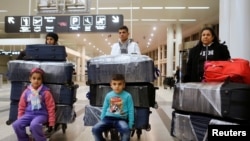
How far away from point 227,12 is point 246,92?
155 inches

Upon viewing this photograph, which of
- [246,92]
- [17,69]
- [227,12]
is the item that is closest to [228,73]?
[246,92]

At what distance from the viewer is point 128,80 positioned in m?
3.61

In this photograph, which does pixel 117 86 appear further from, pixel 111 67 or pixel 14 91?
pixel 14 91

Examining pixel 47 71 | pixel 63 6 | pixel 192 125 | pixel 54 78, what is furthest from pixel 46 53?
pixel 63 6

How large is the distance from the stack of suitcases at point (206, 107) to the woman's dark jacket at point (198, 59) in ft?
1.23

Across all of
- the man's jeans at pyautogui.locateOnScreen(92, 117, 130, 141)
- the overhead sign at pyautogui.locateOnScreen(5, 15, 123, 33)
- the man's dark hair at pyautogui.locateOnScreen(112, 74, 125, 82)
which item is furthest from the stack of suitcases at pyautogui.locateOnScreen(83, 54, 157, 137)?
the overhead sign at pyautogui.locateOnScreen(5, 15, 123, 33)

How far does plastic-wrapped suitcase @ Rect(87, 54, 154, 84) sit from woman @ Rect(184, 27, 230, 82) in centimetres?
50

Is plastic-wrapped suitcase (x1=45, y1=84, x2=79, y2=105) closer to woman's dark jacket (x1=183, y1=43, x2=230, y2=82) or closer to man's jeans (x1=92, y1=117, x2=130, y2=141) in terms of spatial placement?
man's jeans (x1=92, y1=117, x2=130, y2=141)

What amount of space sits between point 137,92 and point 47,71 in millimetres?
1256

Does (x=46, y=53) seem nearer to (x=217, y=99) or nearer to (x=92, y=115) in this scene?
(x=92, y=115)

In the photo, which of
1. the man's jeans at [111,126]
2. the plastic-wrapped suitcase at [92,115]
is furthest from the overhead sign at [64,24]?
the man's jeans at [111,126]

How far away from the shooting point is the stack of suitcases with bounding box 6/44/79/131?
3928 mm

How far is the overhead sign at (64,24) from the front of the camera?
11.2 m

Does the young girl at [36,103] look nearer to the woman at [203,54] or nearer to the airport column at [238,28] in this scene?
the woman at [203,54]
